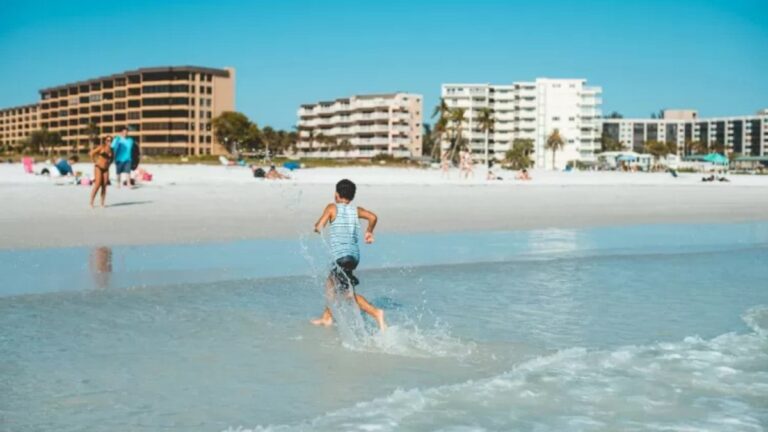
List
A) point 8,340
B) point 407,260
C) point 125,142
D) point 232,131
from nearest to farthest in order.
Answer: point 8,340, point 407,260, point 125,142, point 232,131

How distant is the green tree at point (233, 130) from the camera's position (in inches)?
5468

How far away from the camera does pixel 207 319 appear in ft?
25.0

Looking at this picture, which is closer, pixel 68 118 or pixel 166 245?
pixel 166 245

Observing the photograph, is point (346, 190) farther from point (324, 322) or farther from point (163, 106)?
point (163, 106)

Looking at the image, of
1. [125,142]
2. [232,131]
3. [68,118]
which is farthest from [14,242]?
[68,118]

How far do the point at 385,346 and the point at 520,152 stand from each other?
475ft

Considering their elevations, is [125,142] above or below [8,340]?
above

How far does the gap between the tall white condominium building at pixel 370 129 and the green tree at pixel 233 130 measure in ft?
83.3

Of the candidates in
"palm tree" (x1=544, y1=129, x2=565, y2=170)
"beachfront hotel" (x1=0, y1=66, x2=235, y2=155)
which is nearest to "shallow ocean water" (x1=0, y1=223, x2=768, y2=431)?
"beachfront hotel" (x1=0, y1=66, x2=235, y2=155)

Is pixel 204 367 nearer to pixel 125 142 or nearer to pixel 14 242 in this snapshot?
pixel 14 242

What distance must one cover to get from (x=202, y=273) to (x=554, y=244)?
21.9 ft

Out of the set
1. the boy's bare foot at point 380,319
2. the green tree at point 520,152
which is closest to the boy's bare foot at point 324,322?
the boy's bare foot at point 380,319

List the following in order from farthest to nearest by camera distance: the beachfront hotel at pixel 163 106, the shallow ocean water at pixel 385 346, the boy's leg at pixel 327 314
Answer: the beachfront hotel at pixel 163 106
the boy's leg at pixel 327 314
the shallow ocean water at pixel 385 346

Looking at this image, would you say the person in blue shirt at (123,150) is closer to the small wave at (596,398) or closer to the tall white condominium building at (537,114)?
the small wave at (596,398)
